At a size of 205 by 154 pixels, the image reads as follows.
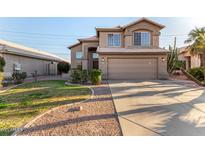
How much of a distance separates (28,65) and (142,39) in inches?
595

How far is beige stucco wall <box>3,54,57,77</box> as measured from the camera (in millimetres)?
18417

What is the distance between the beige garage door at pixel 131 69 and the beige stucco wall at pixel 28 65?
10.4 m

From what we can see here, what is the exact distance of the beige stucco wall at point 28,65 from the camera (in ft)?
60.4

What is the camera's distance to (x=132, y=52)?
1975cm

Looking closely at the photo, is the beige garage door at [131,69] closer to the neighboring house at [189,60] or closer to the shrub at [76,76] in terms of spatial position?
the shrub at [76,76]

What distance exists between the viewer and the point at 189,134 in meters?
4.87

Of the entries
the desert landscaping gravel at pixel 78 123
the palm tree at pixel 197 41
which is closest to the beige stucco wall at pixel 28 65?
the desert landscaping gravel at pixel 78 123

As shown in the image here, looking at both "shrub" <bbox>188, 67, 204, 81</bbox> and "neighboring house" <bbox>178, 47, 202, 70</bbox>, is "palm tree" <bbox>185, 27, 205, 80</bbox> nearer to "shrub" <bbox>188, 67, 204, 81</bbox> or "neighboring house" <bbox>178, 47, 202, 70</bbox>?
"shrub" <bbox>188, 67, 204, 81</bbox>

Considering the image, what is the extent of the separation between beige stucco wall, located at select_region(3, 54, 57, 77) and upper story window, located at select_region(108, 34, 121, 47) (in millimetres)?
10816

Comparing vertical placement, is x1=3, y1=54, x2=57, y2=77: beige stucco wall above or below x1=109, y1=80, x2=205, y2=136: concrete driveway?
above

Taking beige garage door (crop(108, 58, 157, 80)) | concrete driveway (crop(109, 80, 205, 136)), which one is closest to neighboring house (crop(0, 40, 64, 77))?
beige garage door (crop(108, 58, 157, 80))
